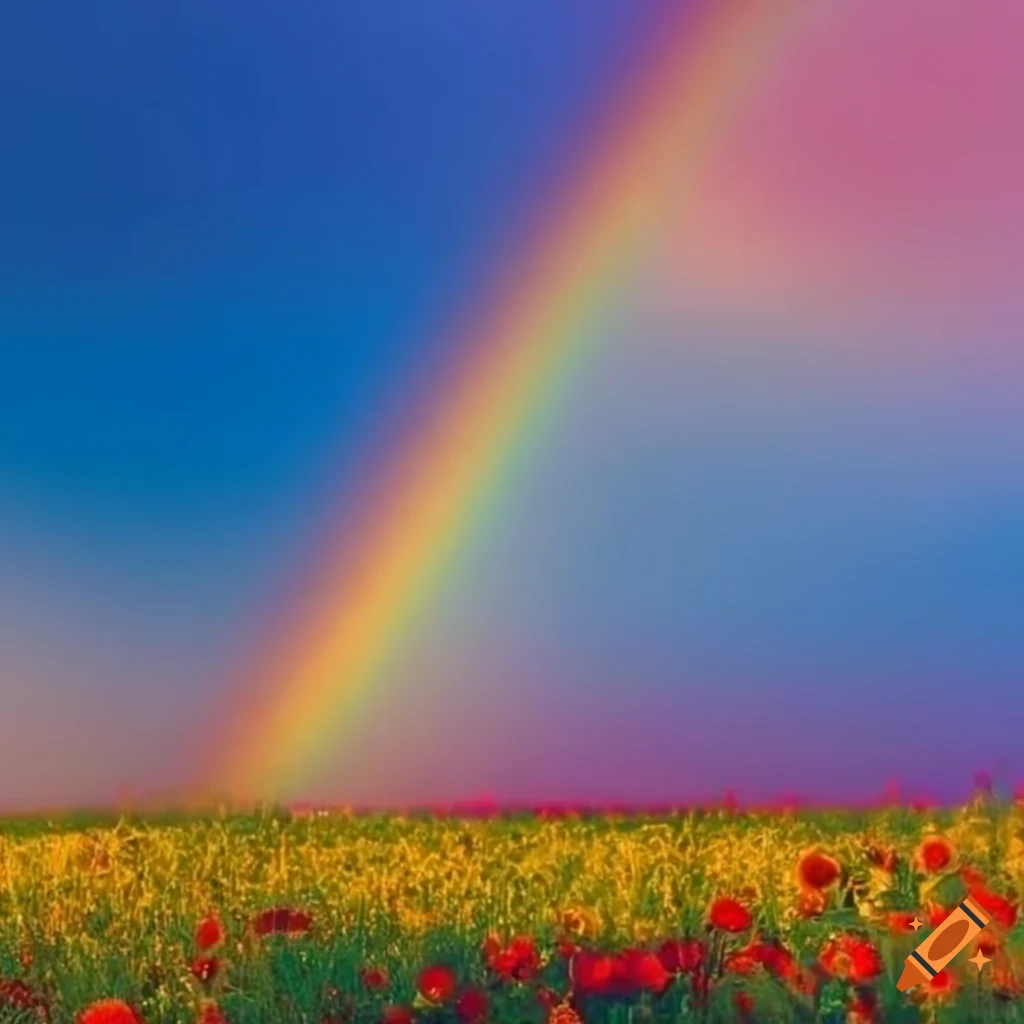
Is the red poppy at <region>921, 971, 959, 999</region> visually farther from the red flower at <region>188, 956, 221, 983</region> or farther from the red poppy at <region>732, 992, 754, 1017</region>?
the red flower at <region>188, 956, 221, 983</region>

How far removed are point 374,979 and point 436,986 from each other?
16cm

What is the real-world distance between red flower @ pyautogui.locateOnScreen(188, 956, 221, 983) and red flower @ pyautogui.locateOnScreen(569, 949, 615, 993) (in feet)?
2.50

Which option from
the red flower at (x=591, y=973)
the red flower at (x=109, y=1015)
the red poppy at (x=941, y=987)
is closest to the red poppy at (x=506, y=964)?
the red flower at (x=591, y=973)

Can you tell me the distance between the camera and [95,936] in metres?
4.51

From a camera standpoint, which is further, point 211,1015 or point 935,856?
point 935,856

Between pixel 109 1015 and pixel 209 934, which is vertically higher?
pixel 209 934

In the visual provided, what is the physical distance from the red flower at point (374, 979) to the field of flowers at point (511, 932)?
0.02m

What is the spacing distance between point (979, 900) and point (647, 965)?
A: 65 cm

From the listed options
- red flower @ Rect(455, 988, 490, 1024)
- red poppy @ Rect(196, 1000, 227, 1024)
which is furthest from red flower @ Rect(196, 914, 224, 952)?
red flower @ Rect(455, 988, 490, 1024)

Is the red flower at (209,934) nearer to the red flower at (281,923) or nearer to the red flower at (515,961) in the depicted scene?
the red flower at (281,923)

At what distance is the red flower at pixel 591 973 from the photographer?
3.47m

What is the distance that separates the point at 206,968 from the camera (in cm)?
375

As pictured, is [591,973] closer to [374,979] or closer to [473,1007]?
[473,1007]

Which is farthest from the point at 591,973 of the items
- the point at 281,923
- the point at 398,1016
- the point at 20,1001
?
the point at 20,1001
